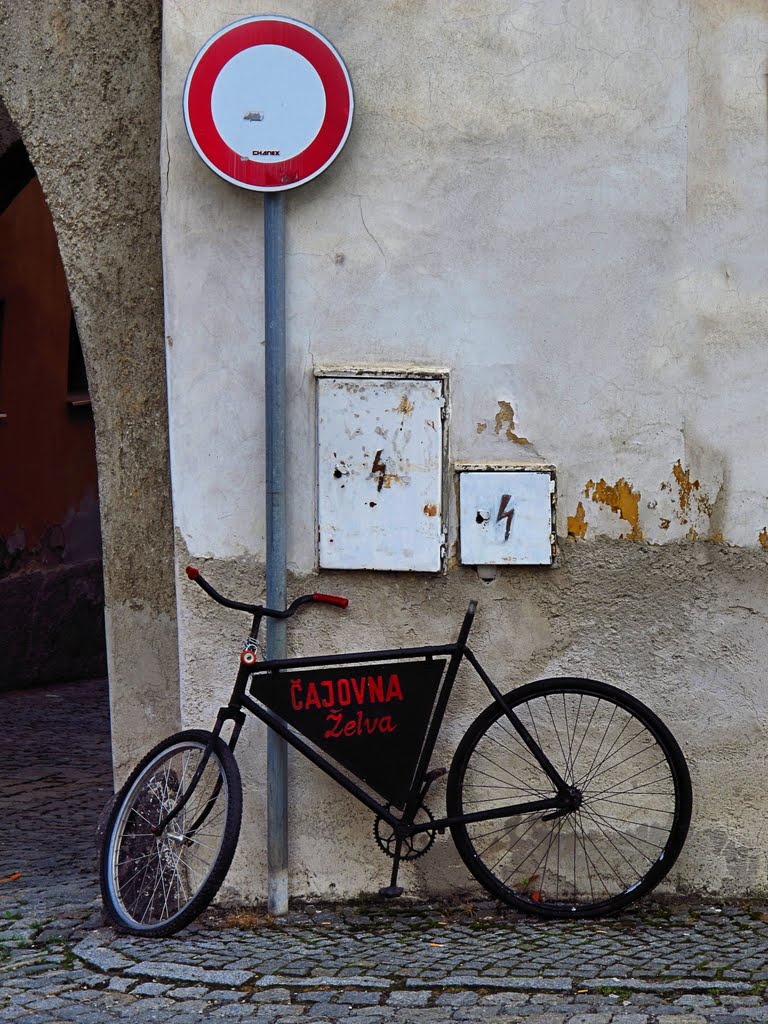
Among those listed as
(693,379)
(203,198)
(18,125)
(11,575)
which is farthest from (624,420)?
(11,575)

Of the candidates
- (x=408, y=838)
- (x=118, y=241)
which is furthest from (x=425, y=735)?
(x=118, y=241)

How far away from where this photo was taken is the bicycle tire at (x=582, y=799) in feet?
16.6

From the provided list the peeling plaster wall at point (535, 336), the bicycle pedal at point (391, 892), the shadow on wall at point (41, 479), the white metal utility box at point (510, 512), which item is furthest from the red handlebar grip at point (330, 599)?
the shadow on wall at point (41, 479)

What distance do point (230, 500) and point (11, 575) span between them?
605 centimetres

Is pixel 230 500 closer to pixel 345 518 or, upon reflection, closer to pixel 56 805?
pixel 345 518

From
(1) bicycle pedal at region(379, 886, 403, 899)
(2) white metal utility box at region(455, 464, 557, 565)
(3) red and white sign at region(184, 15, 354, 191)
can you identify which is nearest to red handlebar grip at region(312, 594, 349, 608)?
(2) white metal utility box at region(455, 464, 557, 565)

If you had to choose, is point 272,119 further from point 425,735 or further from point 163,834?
point 163,834

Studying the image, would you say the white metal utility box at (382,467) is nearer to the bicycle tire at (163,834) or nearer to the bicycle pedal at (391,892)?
the bicycle tire at (163,834)

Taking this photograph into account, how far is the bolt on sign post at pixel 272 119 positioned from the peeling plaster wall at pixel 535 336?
0.11 meters

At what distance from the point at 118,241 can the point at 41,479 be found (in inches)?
245

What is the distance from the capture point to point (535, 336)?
500cm

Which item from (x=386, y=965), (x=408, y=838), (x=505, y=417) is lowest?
(x=386, y=965)

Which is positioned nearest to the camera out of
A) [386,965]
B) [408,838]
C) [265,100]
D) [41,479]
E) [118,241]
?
[386,965]

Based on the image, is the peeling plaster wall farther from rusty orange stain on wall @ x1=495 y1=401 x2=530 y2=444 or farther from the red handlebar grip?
the red handlebar grip
